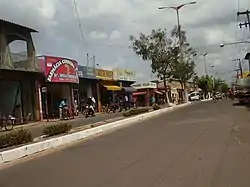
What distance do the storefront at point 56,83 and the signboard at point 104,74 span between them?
6483 millimetres

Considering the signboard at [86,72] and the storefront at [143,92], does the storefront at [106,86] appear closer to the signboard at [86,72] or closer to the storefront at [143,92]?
the signboard at [86,72]

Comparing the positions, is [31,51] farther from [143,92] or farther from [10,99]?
[143,92]

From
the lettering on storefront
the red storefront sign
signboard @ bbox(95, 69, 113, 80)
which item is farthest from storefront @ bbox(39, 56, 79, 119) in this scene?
the lettering on storefront

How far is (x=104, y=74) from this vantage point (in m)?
52.5

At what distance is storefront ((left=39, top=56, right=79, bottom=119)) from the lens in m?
Result: 37.2

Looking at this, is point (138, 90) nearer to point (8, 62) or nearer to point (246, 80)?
point (246, 80)

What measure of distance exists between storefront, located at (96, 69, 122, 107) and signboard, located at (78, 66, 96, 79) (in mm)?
1136

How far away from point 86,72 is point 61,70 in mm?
7628

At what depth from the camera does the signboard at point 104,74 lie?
50.2 m

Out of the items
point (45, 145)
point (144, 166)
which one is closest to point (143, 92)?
point (45, 145)

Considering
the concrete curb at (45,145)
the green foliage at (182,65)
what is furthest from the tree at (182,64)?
the concrete curb at (45,145)

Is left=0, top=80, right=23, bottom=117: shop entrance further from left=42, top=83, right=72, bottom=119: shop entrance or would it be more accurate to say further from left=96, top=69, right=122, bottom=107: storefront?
left=96, top=69, right=122, bottom=107: storefront

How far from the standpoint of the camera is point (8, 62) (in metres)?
32.0

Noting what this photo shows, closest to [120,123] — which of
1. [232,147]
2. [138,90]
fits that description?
[232,147]
